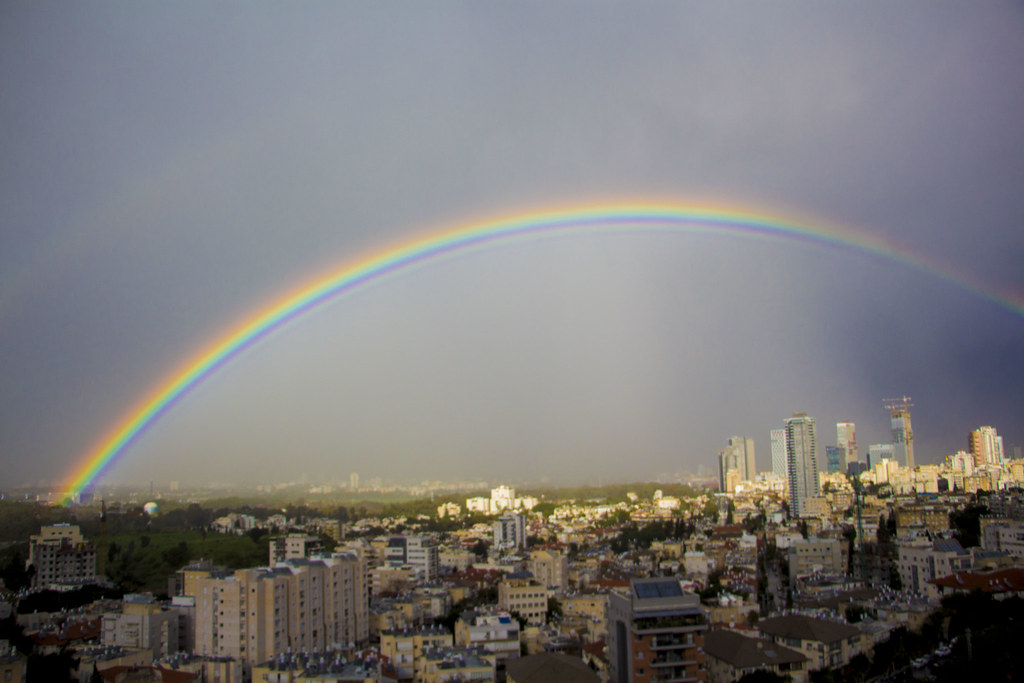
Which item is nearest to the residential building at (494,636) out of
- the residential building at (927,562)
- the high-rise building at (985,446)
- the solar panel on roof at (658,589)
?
the solar panel on roof at (658,589)

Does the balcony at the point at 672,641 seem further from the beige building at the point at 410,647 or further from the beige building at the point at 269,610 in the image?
the beige building at the point at 269,610

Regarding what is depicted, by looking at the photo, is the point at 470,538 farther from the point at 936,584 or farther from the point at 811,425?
the point at 811,425

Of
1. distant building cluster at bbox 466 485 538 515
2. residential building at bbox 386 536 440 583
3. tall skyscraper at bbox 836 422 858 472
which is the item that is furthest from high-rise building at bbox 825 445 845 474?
residential building at bbox 386 536 440 583

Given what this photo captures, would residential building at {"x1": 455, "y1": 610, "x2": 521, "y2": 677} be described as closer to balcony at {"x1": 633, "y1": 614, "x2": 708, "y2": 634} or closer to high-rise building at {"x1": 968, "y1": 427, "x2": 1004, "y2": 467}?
balcony at {"x1": 633, "y1": 614, "x2": 708, "y2": 634}

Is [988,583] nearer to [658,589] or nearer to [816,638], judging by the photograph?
[816,638]

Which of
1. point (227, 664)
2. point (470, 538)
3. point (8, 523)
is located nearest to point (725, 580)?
point (227, 664)
